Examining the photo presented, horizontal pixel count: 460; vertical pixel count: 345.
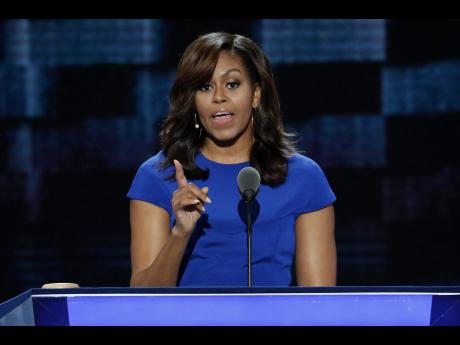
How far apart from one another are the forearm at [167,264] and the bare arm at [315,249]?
31 cm

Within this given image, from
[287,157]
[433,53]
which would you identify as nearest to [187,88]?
[287,157]

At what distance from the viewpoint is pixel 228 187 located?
6.62 ft

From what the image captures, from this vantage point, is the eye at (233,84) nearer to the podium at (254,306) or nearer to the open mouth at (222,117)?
the open mouth at (222,117)

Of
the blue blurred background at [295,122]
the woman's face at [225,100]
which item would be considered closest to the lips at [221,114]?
the woman's face at [225,100]

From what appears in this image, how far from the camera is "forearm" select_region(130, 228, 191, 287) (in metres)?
1.85

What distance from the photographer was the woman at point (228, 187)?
6.44ft

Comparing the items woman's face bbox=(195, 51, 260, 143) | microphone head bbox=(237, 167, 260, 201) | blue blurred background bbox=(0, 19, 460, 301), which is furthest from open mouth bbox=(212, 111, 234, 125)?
blue blurred background bbox=(0, 19, 460, 301)

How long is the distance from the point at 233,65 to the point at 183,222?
1.33ft

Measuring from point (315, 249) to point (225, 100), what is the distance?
400 millimetres

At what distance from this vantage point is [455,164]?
12.1ft

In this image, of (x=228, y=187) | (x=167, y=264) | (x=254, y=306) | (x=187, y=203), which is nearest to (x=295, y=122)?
(x=228, y=187)

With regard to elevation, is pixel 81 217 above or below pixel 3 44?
below
